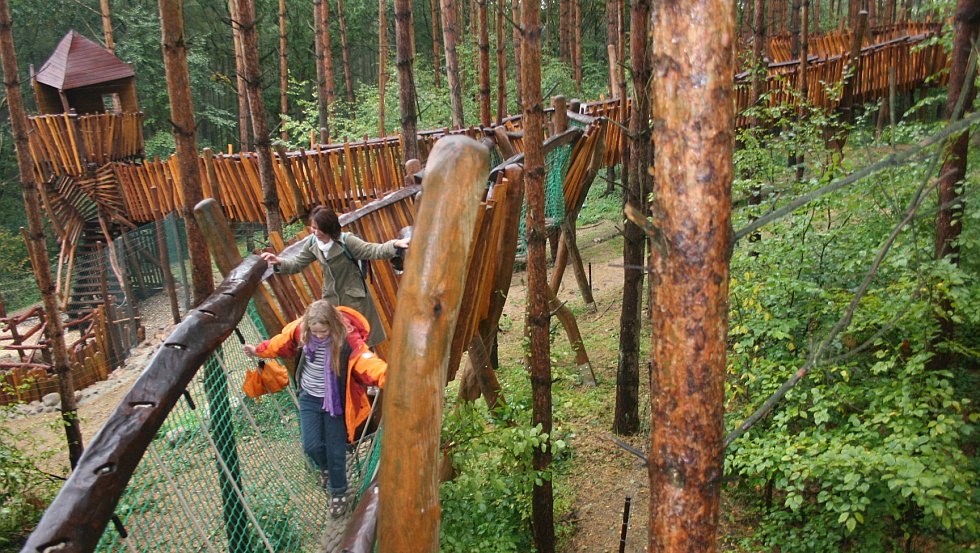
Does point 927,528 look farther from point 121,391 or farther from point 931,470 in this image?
point 121,391

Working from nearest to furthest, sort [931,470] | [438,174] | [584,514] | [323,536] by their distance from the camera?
1. [438,174]
2. [323,536]
3. [931,470]
4. [584,514]

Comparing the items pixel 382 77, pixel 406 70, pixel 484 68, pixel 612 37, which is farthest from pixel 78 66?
pixel 406 70

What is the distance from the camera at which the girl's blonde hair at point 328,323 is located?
131 inches

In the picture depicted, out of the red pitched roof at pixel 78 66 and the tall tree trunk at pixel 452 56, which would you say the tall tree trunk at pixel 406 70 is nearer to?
the tall tree trunk at pixel 452 56

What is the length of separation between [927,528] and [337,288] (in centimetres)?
392

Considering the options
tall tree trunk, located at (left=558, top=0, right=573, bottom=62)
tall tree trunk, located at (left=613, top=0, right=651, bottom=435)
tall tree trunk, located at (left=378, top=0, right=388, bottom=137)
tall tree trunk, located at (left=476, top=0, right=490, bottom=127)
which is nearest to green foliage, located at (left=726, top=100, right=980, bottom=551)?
tall tree trunk, located at (left=613, top=0, right=651, bottom=435)

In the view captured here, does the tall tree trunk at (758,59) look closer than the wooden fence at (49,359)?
Yes

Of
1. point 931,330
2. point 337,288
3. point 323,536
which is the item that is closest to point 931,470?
point 931,330

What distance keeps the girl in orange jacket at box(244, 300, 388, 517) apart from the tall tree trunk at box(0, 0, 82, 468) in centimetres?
433

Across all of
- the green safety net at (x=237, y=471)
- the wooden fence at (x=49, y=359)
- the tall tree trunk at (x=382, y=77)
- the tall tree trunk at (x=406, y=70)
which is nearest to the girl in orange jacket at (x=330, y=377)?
the green safety net at (x=237, y=471)

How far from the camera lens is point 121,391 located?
12250 mm

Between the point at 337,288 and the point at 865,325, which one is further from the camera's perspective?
the point at 865,325

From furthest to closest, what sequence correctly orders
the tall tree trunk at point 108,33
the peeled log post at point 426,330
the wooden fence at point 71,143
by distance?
the tall tree trunk at point 108,33 < the wooden fence at point 71,143 < the peeled log post at point 426,330

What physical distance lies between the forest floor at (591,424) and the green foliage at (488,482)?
21.7 inches
